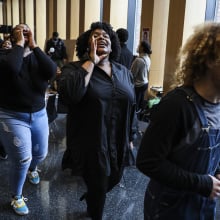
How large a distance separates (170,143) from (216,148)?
0.19m

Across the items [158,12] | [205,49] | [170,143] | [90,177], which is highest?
[158,12]

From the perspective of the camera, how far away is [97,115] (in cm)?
192

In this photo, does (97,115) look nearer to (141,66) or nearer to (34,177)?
(34,177)

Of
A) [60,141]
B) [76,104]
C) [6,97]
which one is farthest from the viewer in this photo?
[60,141]

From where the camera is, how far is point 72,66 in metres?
1.99

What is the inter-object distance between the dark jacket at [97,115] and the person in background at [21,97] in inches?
13.2

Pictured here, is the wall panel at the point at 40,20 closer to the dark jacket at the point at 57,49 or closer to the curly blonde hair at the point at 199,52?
the dark jacket at the point at 57,49

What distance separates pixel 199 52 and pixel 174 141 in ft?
1.02

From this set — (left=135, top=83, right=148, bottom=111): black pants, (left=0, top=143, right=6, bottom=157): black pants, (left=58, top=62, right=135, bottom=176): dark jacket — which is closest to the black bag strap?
(left=58, top=62, right=135, bottom=176): dark jacket

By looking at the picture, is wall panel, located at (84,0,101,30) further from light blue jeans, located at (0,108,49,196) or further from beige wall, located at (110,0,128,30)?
light blue jeans, located at (0,108,49,196)

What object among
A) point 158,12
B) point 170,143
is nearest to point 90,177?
point 170,143

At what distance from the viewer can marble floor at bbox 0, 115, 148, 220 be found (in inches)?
93.9

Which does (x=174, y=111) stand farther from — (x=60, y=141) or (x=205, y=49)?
(x=60, y=141)

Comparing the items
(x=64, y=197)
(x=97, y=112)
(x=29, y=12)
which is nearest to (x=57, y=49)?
(x=64, y=197)
